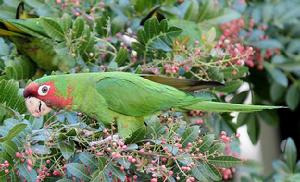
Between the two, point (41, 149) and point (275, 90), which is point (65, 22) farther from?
point (275, 90)

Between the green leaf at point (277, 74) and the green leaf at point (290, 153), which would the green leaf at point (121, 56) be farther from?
the green leaf at point (277, 74)

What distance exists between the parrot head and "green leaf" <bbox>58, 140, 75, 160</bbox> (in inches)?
5.7

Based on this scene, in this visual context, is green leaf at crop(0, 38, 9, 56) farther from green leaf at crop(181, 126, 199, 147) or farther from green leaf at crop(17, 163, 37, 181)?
green leaf at crop(181, 126, 199, 147)

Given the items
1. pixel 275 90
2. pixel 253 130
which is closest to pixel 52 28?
pixel 253 130

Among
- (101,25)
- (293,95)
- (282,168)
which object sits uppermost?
(101,25)

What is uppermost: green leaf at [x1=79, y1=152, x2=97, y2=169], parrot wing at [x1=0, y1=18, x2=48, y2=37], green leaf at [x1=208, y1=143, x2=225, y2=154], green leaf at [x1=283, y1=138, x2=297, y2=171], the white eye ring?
parrot wing at [x1=0, y1=18, x2=48, y2=37]

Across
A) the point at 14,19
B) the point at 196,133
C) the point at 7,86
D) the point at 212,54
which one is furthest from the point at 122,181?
the point at 14,19

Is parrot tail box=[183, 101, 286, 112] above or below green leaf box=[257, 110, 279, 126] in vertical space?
above

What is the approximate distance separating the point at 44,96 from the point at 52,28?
299 mm

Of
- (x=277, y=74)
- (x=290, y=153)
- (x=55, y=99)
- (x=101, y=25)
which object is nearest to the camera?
(x=55, y=99)

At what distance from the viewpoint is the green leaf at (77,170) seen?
1407 mm

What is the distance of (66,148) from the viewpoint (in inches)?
56.1

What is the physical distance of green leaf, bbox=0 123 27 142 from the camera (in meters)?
1.33

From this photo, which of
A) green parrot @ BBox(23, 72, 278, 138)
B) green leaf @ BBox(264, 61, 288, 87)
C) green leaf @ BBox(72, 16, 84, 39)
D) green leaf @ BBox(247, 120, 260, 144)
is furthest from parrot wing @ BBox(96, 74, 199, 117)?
green leaf @ BBox(264, 61, 288, 87)
